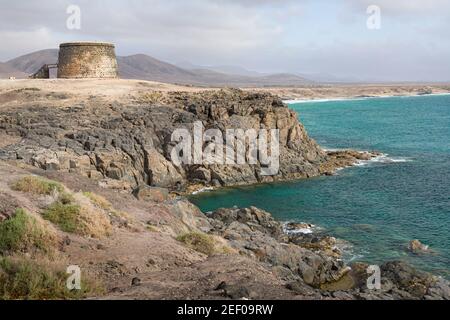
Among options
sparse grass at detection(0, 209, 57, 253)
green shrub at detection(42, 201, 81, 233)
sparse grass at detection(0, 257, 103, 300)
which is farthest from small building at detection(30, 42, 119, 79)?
sparse grass at detection(0, 257, 103, 300)

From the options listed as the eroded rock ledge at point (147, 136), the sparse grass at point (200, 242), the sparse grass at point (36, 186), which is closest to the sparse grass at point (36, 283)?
the sparse grass at point (200, 242)

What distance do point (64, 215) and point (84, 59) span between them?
4948cm

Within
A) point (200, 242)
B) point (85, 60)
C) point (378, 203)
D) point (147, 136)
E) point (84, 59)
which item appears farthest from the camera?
point (85, 60)

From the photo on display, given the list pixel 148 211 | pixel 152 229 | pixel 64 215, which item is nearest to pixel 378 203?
pixel 148 211

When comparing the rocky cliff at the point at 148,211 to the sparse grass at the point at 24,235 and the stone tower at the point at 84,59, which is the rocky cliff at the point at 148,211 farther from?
the stone tower at the point at 84,59

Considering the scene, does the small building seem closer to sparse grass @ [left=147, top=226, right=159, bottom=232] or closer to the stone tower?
the stone tower

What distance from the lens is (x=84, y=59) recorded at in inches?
2371

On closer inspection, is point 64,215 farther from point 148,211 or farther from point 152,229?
point 148,211

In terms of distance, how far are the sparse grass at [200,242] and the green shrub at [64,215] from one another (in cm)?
389

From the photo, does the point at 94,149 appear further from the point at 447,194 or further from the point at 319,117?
the point at 319,117

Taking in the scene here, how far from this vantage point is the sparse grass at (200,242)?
1622 centimetres

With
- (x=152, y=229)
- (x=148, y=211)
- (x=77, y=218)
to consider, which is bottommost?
(x=148, y=211)

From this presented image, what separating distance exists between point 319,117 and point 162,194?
305 feet

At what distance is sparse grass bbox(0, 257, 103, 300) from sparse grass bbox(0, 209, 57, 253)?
59.8 inches
